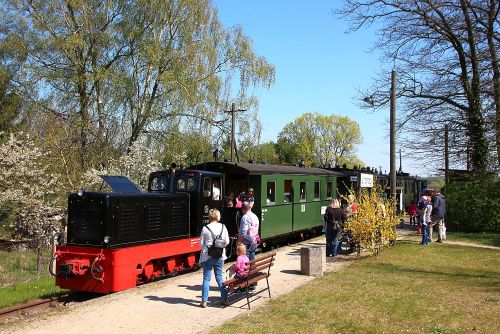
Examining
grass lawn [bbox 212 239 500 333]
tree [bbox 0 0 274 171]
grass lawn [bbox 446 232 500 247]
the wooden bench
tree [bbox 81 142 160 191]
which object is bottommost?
grass lawn [bbox 212 239 500 333]

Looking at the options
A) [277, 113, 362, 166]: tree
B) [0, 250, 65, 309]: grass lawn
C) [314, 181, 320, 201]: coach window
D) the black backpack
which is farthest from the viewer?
[277, 113, 362, 166]: tree

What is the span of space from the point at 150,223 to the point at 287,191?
6793 mm

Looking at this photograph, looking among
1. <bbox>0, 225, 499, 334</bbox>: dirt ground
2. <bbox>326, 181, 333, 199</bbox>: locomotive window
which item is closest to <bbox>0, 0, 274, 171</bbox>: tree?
<bbox>326, 181, 333, 199</bbox>: locomotive window

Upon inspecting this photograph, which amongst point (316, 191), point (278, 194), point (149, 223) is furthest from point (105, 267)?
point (316, 191)

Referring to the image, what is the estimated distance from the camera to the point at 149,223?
11.5m

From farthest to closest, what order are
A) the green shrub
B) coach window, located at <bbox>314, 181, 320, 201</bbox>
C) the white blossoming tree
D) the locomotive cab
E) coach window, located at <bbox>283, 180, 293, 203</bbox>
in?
the green shrub < coach window, located at <bbox>314, 181, 320, 201</bbox> < the white blossoming tree < coach window, located at <bbox>283, 180, 293, 203</bbox> < the locomotive cab

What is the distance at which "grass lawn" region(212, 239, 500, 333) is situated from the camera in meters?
7.67

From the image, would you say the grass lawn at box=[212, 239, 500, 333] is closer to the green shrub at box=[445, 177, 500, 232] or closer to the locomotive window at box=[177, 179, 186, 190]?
the locomotive window at box=[177, 179, 186, 190]

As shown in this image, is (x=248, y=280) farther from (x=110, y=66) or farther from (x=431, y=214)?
(x=110, y=66)

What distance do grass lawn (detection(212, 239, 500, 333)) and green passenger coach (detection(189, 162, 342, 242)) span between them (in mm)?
3436

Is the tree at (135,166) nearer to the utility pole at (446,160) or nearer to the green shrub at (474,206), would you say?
the green shrub at (474,206)

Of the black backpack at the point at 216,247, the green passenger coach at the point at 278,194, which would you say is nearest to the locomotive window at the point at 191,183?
the green passenger coach at the point at 278,194

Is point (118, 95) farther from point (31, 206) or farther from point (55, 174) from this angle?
point (31, 206)

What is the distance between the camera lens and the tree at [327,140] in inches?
2886
